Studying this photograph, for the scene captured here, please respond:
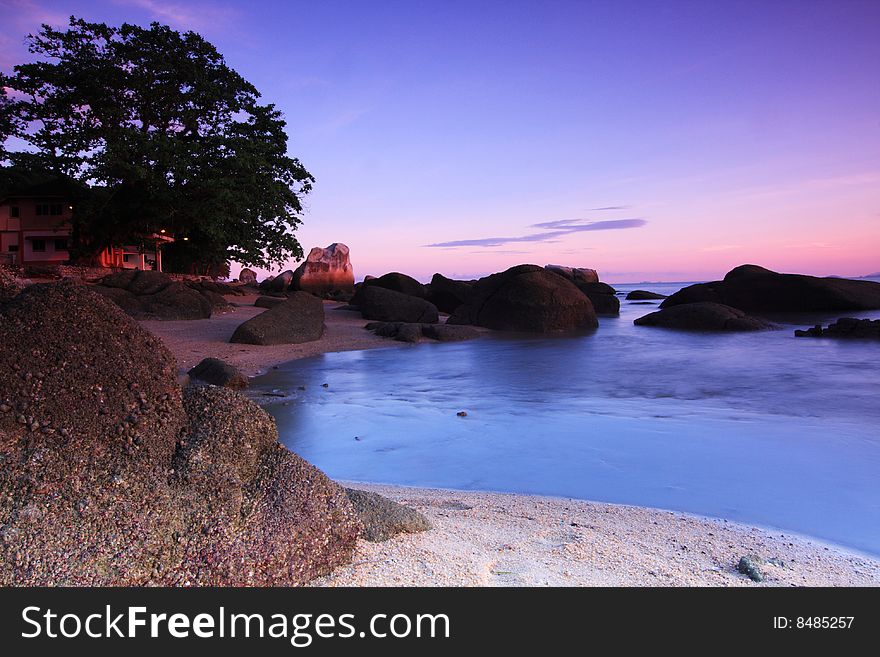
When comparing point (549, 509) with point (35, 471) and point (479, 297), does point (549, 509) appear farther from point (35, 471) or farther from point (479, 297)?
point (479, 297)

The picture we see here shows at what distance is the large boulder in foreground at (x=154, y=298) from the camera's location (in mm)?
16750

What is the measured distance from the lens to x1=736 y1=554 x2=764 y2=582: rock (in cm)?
283

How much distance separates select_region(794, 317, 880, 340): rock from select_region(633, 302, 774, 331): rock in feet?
5.82

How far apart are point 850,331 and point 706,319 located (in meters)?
4.12

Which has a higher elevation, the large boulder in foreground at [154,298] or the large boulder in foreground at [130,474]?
the large boulder in foreground at [154,298]

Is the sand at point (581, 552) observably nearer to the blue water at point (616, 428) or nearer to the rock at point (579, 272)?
the blue water at point (616, 428)

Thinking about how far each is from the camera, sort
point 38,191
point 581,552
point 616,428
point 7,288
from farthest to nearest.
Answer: point 38,191 → point 616,428 → point 7,288 → point 581,552

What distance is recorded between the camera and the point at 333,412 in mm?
8180

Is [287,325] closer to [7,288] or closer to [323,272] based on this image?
[7,288]

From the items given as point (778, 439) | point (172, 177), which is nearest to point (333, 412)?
point (778, 439)

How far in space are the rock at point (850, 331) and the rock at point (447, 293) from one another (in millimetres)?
12857

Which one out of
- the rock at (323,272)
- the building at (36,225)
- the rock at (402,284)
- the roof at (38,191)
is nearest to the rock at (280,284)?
the rock at (323,272)

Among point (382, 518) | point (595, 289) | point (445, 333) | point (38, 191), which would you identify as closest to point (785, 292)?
point (595, 289)

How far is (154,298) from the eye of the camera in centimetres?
1720
